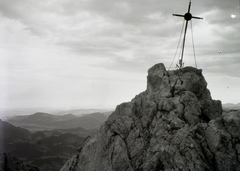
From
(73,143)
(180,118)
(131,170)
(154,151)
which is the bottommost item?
(73,143)

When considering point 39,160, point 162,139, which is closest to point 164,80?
point 162,139

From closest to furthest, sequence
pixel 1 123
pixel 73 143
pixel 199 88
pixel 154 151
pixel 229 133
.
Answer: pixel 229 133 < pixel 154 151 < pixel 199 88 < pixel 73 143 < pixel 1 123

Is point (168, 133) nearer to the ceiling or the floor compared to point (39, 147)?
nearer to the ceiling

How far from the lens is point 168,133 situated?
25.1 metres

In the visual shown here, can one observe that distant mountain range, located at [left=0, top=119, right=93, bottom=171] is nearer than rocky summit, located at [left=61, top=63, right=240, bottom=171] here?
No

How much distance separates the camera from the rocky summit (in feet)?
69.7

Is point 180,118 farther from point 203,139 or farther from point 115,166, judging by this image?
point 115,166

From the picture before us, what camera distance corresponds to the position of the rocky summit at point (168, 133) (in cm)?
2125

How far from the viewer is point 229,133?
2164 cm

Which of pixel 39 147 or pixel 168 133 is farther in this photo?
pixel 39 147

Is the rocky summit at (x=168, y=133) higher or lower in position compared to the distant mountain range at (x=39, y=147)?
Answer: higher

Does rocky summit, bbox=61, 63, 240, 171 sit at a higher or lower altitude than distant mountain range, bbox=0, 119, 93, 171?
higher

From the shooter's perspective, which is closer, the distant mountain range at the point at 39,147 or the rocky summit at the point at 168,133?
the rocky summit at the point at 168,133

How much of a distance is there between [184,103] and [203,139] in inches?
279
